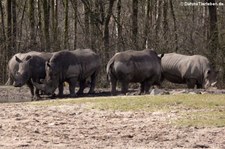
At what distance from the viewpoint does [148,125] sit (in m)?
14.0

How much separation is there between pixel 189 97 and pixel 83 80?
319 inches

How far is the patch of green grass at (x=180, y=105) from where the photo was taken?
14609mm

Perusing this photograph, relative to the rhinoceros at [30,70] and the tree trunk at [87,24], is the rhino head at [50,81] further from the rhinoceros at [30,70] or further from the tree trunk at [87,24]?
the tree trunk at [87,24]

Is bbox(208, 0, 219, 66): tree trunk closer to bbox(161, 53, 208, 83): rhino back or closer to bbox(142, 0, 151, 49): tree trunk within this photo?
bbox(161, 53, 208, 83): rhino back

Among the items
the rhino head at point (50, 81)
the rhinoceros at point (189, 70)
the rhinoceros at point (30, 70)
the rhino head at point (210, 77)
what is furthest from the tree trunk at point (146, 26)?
the rhino head at point (50, 81)

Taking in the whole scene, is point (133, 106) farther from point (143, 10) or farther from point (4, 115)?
point (143, 10)

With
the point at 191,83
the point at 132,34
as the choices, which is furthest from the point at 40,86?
the point at 132,34

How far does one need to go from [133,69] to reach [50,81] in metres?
3.13

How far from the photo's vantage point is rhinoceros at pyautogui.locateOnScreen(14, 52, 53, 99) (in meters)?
24.9

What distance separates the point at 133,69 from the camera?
23625 millimetres

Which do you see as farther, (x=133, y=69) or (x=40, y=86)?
(x=40, y=86)

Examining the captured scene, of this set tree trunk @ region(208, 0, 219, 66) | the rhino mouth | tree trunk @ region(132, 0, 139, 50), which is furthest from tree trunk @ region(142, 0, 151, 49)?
the rhino mouth

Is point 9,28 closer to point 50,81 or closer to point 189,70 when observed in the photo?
point 50,81

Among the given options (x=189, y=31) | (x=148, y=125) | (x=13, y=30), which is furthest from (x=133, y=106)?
(x=13, y=30)
